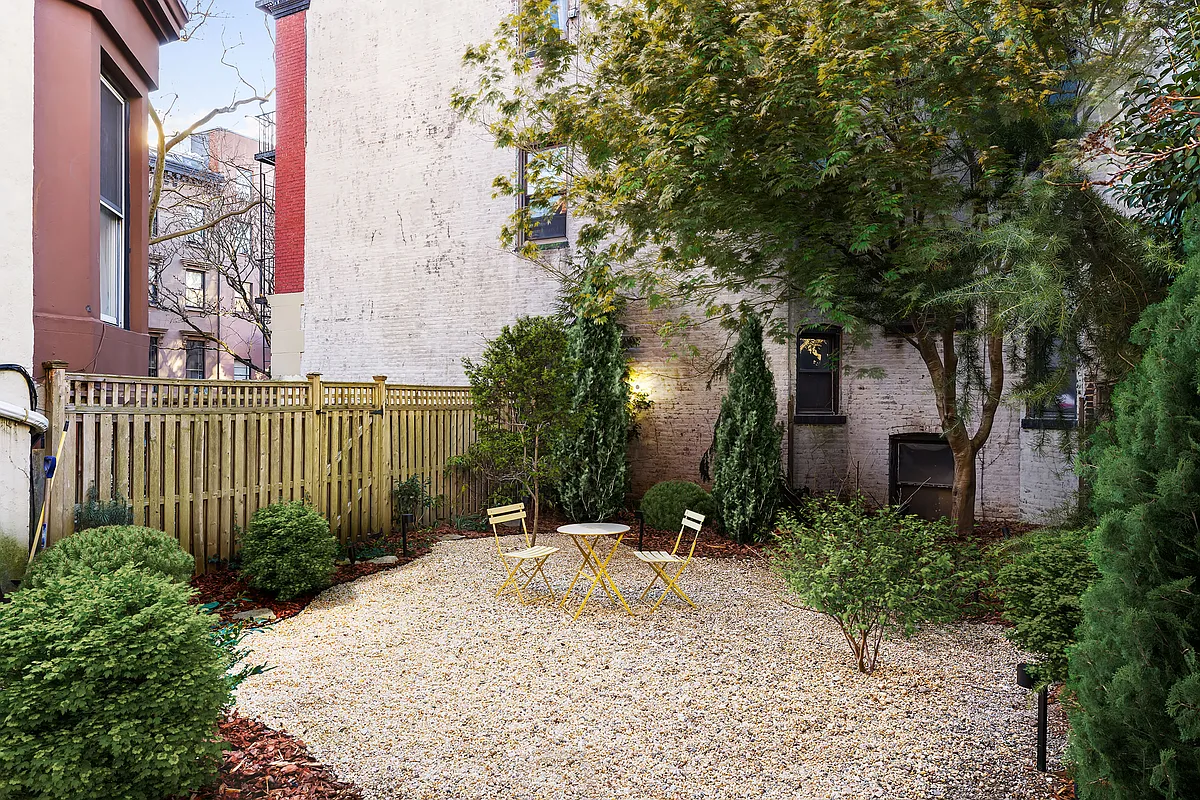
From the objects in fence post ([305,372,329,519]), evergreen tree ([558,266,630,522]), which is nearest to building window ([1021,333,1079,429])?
evergreen tree ([558,266,630,522])

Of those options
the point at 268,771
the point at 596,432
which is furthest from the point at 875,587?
the point at 596,432

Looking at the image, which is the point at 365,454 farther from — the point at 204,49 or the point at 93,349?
the point at 204,49

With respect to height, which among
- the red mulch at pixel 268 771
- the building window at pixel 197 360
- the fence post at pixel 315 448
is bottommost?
the red mulch at pixel 268 771

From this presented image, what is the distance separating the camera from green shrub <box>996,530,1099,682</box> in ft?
12.5

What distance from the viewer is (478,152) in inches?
486

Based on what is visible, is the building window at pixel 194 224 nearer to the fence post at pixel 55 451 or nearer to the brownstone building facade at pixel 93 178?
the brownstone building facade at pixel 93 178

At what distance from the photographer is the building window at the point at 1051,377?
5816 millimetres

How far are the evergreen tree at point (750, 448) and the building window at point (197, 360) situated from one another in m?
20.2

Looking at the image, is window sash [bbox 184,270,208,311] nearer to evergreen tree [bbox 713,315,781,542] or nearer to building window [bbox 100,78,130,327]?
building window [bbox 100,78,130,327]

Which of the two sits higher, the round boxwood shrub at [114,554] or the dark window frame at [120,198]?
the dark window frame at [120,198]

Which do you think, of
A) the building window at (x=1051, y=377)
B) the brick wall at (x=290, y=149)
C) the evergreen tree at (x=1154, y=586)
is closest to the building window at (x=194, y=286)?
the brick wall at (x=290, y=149)

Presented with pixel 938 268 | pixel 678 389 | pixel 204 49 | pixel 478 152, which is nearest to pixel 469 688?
pixel 938 268

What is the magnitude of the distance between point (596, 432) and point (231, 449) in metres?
4.83

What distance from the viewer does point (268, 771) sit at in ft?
10.7
